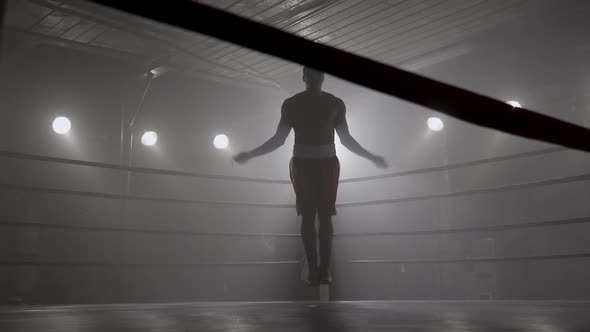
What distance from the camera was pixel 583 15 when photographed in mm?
4121

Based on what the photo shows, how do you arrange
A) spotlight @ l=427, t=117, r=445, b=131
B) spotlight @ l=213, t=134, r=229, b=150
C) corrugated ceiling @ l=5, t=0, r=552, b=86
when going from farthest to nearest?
→ spotlight @ l=213, t=134, r=229, b=150 < spotlight @ l=427, t=117, r=445, b=131 < corrugated ceiling @ l=5, t=0, r=552, b=86

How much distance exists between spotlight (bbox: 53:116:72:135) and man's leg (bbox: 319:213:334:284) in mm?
3555

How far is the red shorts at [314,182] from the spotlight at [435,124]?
2.84m

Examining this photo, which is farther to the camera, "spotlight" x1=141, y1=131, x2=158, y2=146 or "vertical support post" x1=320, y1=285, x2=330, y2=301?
"spotlight" x1=141, y1=131, x2=158, y2=146

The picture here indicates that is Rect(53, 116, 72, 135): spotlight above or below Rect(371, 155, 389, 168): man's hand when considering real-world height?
above

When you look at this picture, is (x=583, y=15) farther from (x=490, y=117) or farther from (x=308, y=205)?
(x=490, y=117)

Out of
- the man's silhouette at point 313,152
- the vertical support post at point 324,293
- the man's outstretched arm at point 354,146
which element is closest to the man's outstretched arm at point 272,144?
the man's silhouette at point 313,152

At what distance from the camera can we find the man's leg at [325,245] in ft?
8.33

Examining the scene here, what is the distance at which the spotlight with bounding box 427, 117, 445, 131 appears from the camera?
5086 mm

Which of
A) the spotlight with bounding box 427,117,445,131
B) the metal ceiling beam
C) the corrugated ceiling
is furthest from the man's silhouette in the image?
the spotlight with bounding box 427,117,445,131

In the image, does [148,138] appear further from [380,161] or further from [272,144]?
[380,161]

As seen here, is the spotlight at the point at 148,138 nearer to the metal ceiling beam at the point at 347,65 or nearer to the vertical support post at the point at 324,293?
the vertical support post at the point at 324,293

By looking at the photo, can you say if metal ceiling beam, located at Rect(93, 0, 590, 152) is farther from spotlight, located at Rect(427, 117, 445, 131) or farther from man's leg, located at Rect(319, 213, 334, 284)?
spotlight, located at Rect(427, 117, 445, 131)

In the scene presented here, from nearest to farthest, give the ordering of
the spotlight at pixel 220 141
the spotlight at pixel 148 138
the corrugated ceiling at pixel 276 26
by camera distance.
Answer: the corrugated ceiling at pixel 276 26 < the spotlight at pixel 148 138 < the spotlight at pixel 220 141
